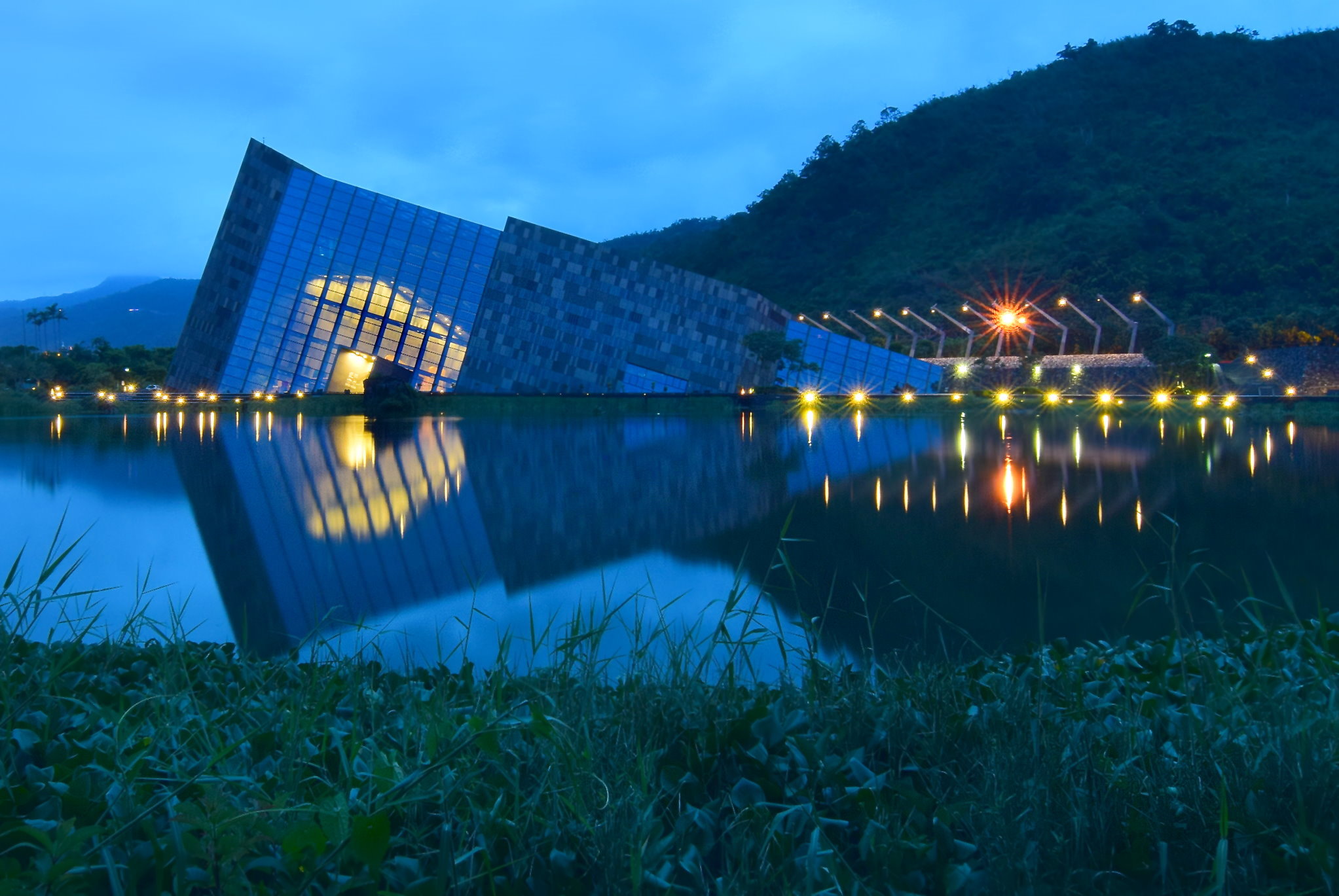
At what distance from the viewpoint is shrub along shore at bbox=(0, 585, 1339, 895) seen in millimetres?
1875

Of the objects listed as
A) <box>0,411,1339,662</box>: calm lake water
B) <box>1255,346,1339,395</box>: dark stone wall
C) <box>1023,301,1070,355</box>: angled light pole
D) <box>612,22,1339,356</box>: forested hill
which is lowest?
<box>0,411,1339,662</box>: calm lake water

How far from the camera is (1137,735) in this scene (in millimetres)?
2453

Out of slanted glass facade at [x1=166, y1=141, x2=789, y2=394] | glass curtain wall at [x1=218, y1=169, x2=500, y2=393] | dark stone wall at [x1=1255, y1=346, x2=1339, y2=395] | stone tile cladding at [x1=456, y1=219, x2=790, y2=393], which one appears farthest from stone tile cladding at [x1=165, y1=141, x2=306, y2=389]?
dark stone wall at [x1=1255, y1=346, x2=1339, y2=395]

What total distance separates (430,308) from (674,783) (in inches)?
1600

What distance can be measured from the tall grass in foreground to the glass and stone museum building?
38.7m

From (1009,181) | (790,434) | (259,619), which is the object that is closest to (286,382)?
(790,434)

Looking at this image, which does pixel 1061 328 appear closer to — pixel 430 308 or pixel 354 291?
pixel 430 308

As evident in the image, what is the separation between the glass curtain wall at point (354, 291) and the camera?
38.9 metres

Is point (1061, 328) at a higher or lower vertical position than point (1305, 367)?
higher

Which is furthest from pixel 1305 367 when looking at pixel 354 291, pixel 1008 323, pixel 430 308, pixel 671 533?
pixel 671 533

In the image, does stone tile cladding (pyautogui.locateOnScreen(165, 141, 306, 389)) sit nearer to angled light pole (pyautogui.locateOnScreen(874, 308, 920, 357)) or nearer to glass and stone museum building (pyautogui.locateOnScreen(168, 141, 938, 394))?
glass and stone museum building (pyautogui.locateOnScreen(168, 141, 938, 394))

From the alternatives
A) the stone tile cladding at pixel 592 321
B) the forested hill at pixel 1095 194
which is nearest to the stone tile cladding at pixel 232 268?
the stone tile cladding at pixel 592 321

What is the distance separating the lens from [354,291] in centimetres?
3953

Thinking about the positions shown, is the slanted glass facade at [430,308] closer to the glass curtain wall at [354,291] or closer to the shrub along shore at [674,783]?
the glass curtain wall at [354,291]
